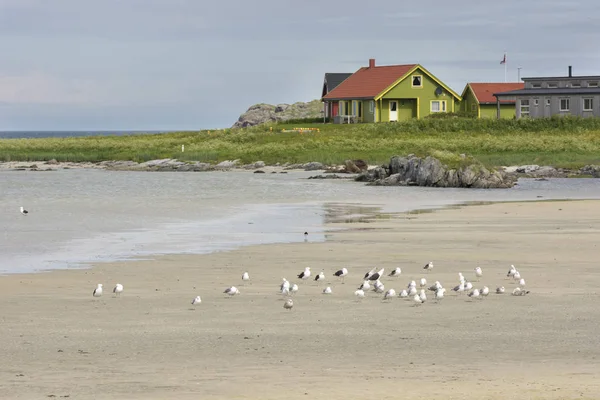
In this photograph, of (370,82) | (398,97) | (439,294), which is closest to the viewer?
(439,294)

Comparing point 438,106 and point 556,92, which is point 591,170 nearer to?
point 556,92

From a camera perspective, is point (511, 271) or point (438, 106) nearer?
point (511, 271)

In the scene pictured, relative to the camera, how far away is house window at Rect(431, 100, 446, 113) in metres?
96.2

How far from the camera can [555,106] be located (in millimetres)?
90750

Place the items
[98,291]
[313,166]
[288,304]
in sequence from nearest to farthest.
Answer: [288,304], [98,291], [313,166]

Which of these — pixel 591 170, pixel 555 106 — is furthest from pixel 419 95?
pixel 591 170

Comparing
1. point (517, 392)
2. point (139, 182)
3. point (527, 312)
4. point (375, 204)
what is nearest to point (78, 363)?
point (517, 392)

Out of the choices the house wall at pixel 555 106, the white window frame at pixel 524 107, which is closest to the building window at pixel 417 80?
the house wall at pixel 555 106

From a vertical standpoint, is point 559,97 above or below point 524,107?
above

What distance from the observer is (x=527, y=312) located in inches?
647

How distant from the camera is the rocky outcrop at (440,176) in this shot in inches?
1996

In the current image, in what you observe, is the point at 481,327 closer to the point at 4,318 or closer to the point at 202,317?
the point at 202,317

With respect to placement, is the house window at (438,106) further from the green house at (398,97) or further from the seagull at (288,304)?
the seagull at (288,304)

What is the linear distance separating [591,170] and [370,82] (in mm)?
42550
